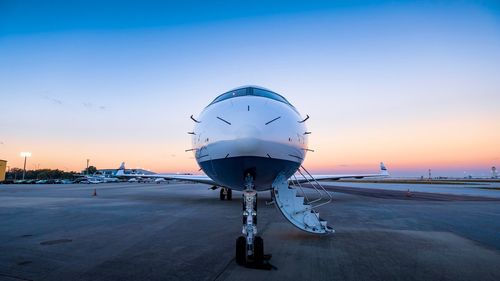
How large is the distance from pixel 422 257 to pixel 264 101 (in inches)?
177

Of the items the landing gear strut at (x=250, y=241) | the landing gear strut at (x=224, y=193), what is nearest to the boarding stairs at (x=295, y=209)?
the landing gear strut at (x=250, y=241)

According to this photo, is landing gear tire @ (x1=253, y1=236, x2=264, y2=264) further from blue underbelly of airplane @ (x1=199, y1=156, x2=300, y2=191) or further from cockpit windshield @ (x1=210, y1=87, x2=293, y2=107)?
cockpit windshield @ (x1=210, y1=87, x2=293, y2=107)

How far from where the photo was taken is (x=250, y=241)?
16.7 feet

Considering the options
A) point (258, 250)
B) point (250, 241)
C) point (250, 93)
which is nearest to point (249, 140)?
point (250, 93)

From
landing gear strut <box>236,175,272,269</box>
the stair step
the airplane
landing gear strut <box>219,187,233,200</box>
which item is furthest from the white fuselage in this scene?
landing gear strut <box>219,187,233,200</box>

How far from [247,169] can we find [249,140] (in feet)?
Result: 2.24

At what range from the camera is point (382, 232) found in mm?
8094

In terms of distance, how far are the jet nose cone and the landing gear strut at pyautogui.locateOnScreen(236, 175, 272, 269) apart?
0.77m

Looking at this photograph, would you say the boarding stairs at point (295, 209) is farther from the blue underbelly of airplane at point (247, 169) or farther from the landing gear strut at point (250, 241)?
the landing gear strut at point (250, 241)

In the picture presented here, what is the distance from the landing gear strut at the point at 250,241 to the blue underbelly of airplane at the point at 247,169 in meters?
0.21

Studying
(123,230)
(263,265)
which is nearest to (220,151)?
(263,265)

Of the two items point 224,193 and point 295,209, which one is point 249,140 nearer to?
point 295,209

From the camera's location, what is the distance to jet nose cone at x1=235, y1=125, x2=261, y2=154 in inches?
180

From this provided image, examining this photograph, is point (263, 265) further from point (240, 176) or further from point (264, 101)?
point (264, 101)
